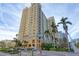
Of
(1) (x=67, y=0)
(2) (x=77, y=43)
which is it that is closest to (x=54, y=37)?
(2) (x=77, y=43)

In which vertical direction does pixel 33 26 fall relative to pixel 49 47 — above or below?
above

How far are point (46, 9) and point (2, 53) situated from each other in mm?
812

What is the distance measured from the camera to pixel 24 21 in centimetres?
279

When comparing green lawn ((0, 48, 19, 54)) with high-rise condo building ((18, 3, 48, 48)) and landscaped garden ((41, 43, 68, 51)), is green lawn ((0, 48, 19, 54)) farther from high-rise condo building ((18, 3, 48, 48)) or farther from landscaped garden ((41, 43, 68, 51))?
landscaped garden ((41, 43, 68, 51))

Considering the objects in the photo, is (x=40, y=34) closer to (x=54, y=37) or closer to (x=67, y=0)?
(x=54, y=37)

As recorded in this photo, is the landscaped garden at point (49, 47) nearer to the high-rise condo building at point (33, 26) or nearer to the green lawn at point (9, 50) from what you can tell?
the high-rise condo building at point (33, 26)

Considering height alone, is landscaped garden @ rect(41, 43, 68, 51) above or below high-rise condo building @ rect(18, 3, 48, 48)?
below

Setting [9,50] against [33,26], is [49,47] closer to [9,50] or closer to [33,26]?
[33,26]

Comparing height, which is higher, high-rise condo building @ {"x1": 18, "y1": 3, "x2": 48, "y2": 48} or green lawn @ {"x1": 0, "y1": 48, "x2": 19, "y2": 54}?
high-rise condo building @ {"x1": 18, "y1": 3, "x2": 48, "y2": 48}

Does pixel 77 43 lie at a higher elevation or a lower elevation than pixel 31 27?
lower

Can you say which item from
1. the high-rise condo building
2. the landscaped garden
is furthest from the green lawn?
the landscaped garden

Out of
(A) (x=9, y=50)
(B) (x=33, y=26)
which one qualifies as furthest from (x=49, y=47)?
(A) (x=9, y=50)

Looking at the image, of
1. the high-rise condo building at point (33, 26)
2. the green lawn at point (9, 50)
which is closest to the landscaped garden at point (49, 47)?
the high-rise condo building at point (33, 26)

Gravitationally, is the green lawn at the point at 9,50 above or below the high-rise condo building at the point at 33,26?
below
